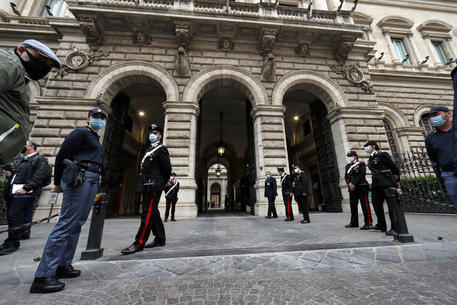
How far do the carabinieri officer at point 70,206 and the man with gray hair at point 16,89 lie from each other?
47 cm

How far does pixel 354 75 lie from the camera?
31.8 ft

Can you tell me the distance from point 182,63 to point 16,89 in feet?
24.9

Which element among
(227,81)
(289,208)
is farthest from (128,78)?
(289,208)

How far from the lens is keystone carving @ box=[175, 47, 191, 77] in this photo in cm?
823

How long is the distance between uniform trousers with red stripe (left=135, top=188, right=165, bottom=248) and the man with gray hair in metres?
1.65

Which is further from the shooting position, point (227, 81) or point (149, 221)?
point (227, 81)

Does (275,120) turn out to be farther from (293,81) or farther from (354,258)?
(354,258)

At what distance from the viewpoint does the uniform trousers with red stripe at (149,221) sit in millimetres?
2763

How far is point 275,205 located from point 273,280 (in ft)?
19.2

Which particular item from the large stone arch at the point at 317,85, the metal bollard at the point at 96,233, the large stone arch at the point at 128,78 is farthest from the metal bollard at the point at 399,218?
the large stone arch at the point at 128,78

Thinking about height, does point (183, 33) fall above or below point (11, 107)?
above

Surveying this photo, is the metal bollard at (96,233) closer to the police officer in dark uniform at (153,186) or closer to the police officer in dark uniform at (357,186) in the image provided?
the police officer in dark uniform at (153,186)

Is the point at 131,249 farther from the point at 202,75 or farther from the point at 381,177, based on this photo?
the point at 202,75

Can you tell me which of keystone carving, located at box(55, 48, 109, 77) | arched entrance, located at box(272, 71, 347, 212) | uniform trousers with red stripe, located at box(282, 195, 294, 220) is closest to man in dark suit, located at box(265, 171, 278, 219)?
uniform trousers with red stripe, located at box(282, 195, 294, 220)
